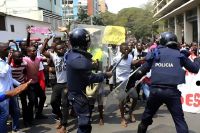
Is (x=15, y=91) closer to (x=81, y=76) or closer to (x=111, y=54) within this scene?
(x=81, y=76)

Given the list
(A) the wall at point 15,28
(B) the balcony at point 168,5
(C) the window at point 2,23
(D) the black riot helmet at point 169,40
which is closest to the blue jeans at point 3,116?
(D) the black riot helmet at point 169,40

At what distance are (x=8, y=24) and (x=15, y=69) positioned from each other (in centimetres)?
2008

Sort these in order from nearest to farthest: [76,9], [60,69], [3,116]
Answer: [3,116], [60,69], [76,9]

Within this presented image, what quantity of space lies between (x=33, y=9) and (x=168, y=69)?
3856cm

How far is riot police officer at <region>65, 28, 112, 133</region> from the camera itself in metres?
5.32

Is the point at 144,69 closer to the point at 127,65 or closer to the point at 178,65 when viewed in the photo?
the point at 178,65

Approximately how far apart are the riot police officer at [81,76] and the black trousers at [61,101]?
87.6 inches

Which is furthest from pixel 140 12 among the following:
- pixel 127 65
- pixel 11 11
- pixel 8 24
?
pixel 127 65

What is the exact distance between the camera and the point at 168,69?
5.63m

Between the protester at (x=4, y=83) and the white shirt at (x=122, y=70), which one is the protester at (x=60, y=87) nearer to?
the white shirt at (x=122, y=70)

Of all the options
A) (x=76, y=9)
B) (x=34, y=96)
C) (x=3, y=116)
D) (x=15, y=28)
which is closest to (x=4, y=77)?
(x=3, y=116)

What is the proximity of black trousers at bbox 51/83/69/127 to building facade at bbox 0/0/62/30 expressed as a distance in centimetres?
3331

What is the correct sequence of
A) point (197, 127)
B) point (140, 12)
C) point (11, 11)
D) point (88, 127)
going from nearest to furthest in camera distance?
point (88, 127)
point (197, 127)
point (11, 11)
point (140, 12)

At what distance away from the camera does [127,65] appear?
8312 mm
